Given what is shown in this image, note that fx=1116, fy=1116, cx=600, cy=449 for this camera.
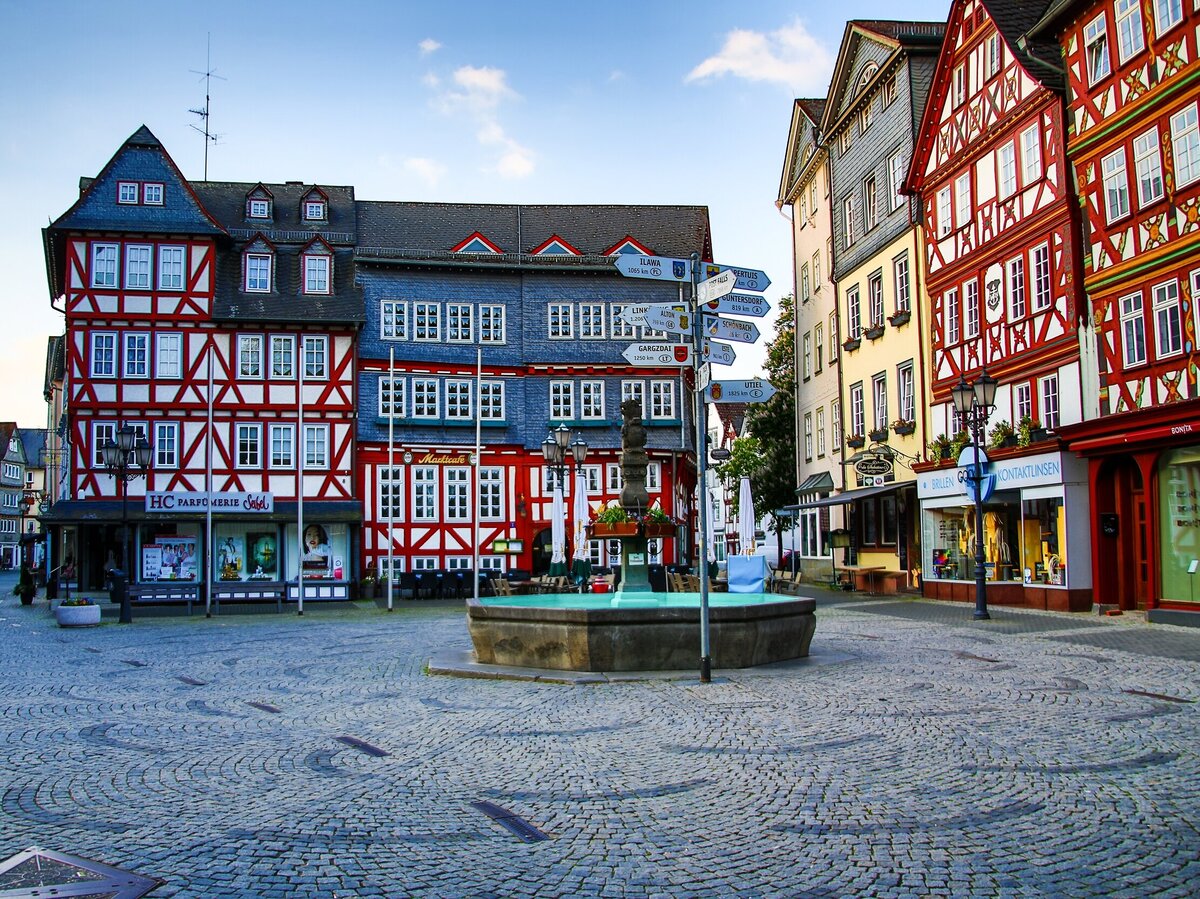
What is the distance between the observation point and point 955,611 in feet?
83.3

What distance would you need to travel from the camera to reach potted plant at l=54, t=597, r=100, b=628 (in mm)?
25781

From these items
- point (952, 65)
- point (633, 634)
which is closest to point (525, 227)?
point (952, 65)

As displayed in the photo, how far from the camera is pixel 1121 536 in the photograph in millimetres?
23078

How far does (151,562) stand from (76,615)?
13277 mm

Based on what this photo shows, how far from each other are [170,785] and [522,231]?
128ft

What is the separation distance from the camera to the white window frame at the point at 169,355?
129ft

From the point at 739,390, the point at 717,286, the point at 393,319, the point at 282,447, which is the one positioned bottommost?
the point at 739,390

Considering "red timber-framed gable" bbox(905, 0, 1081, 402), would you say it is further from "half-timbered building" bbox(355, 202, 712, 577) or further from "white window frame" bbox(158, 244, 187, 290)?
"white window frame" bbox(158, 244, 187, 290)

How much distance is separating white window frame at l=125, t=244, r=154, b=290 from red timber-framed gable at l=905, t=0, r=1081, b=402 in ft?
85.1

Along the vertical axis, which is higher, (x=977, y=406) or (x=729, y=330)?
(x=977, y=406)

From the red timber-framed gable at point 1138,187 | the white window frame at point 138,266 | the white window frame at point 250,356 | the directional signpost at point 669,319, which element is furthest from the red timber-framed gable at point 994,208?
the white window frame at point 138,266

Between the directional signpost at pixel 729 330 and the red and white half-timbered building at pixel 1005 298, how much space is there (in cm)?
1229

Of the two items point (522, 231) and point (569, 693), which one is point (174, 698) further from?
point (522, 231)

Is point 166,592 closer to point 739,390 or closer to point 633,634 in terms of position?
point 633,634
